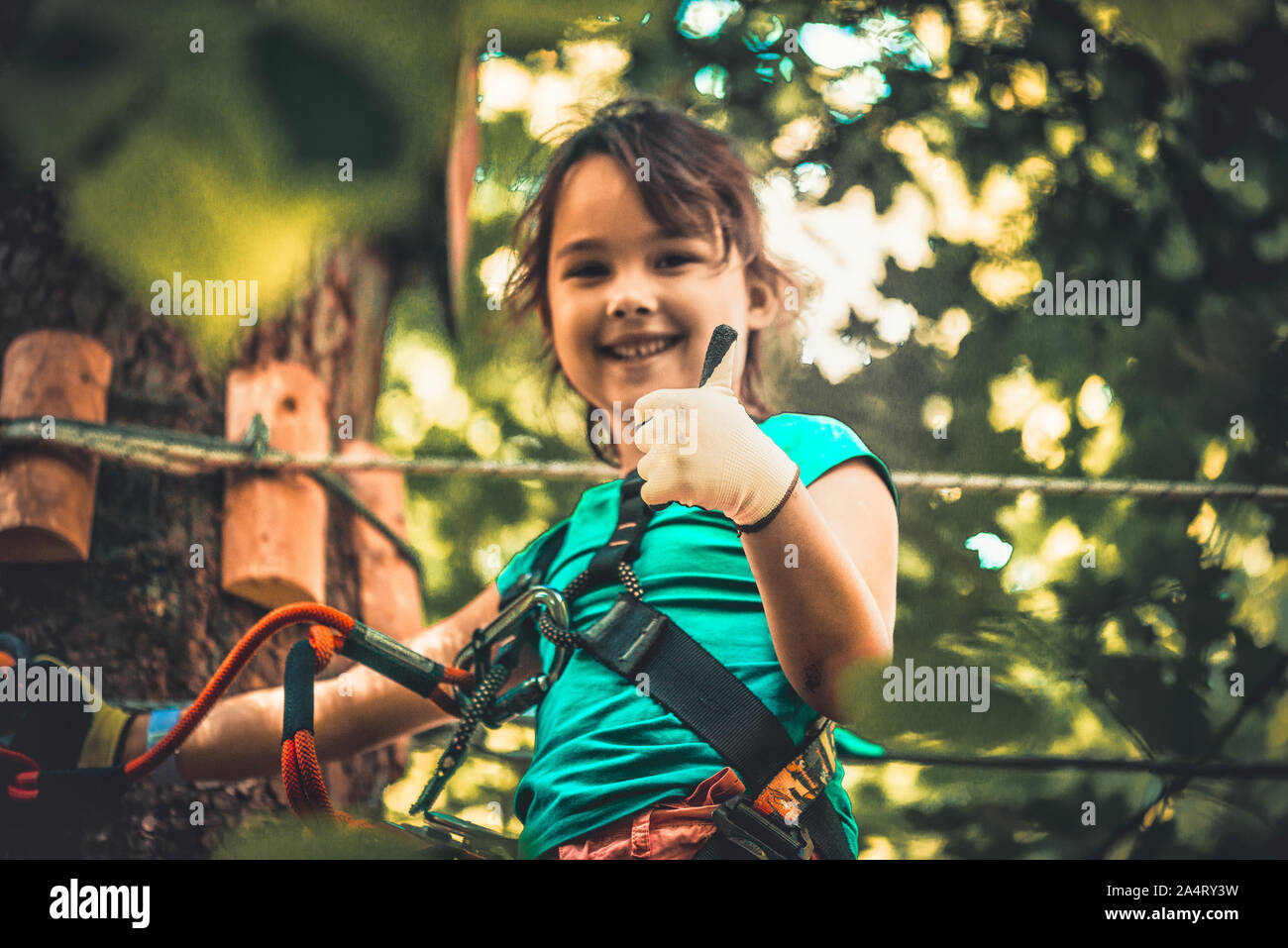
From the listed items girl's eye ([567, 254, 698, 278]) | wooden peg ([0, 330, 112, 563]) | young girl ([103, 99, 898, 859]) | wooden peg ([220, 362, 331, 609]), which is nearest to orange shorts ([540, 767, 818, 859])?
young girl ([103, 99, 898, 859])

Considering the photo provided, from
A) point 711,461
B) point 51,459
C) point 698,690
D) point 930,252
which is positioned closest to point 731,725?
point 698,690

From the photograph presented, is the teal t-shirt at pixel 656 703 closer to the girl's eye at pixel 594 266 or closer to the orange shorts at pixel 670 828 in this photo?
the orange shorts at pixel 670 828

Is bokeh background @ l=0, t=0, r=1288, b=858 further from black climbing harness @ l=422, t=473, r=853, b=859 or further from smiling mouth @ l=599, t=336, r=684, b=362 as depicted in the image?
smiling mouth @ l=599, t=336, r=684, b=362

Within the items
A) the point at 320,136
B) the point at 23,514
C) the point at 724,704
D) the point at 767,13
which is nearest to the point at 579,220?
the point at 320,136

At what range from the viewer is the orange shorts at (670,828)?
3.22ft

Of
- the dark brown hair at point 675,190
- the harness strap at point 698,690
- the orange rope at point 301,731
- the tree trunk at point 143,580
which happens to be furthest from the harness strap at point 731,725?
the tree trunk at point 143,580

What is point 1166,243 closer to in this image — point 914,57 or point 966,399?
point 966,399

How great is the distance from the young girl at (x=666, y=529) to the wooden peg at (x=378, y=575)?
391 millimetres

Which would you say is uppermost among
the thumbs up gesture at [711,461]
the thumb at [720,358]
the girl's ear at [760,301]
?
the girl's ear at [760,301]

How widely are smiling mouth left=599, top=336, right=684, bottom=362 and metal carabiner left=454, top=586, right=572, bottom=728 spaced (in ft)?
1.01

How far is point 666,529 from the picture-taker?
1.17m

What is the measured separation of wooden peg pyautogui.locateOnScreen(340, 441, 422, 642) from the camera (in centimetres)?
178

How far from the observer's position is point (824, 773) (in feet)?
3.51

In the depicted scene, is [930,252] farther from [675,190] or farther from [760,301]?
[675,190]
